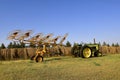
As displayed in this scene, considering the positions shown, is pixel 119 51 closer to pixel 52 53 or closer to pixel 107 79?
pixel 52 53

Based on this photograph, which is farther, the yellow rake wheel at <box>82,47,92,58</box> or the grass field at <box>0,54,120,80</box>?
the yellow rake wheel at <box>82,47,92,58</box>

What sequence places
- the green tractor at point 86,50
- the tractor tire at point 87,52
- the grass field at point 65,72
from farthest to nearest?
the tractor tire at point 87,52 < the green tractor at point 86,50 < the grass field at point 65,72

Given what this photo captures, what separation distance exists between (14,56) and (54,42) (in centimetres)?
919

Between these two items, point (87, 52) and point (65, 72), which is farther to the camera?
point (87, 52)

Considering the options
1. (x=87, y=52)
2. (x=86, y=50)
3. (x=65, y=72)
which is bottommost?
(x=65, y=72)

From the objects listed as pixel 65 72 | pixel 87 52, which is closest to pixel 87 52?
pixel 87 52

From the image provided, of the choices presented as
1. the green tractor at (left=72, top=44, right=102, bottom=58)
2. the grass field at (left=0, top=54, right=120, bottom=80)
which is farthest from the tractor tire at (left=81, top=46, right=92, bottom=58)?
the grass field at (left=0, top=54, right=120, bottom=80)

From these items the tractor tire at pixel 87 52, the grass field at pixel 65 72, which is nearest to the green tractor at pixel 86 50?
the tractor tire at pixel 87 52

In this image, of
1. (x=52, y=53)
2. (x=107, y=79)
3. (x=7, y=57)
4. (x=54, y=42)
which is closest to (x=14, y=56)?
(x=7, y=57)

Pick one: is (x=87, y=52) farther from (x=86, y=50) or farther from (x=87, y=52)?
(x=86, y=50)

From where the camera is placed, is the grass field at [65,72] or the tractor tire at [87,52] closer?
the grass field at [65,72]

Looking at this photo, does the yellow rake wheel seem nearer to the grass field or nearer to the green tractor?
the green tractor

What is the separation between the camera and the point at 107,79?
1080cm

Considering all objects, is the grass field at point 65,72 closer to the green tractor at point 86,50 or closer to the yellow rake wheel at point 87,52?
the green tractor at point 86,50
